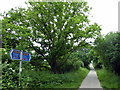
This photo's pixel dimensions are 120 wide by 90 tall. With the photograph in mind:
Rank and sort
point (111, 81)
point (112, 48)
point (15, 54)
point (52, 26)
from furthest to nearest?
1. point (52, 26)
2. point (112, 48)
3. point (111, 81)
4. point (15, 54)

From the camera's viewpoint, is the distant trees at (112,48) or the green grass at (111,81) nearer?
the green grass at (111,81)

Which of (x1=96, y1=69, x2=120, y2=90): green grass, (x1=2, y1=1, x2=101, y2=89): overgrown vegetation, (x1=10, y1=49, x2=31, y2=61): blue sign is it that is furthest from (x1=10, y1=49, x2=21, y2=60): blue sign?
(x1=96, y1=69, x2=120, y2=90): green grass

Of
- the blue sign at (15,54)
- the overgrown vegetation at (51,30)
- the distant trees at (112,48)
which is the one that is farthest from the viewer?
the overgrown vegetation at (51,30)

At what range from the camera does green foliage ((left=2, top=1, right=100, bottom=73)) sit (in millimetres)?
9383

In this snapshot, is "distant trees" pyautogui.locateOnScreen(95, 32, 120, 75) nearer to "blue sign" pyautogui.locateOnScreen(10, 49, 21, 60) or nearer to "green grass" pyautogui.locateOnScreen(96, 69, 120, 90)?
"green grass" pyautogui.locateOnScreen(96, 69, 120, 90)

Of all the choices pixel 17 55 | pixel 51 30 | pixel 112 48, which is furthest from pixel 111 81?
pixel 17 55

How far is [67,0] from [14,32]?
15.2ft

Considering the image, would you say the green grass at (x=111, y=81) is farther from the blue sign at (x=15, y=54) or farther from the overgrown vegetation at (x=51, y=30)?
the blue sign at (x=15, y=54)

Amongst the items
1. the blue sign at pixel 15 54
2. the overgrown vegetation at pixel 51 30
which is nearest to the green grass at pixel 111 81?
the overgrown vegetation at pixel 51 30

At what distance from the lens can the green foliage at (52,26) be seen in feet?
30.8

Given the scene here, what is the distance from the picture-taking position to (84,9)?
34.5 ft

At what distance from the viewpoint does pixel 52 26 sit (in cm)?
1021

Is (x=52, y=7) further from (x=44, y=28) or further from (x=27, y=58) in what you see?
(x=27, y=58)

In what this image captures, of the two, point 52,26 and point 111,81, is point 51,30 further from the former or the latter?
point 111,81
